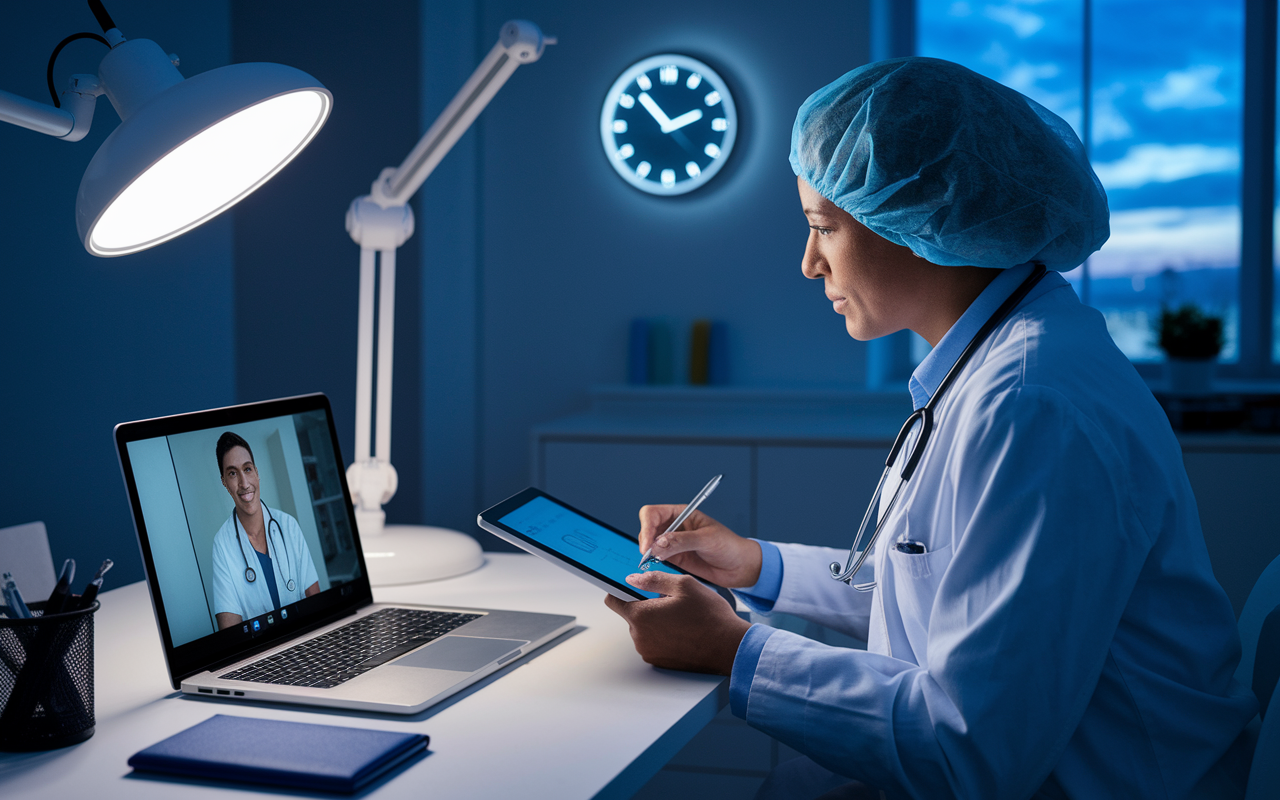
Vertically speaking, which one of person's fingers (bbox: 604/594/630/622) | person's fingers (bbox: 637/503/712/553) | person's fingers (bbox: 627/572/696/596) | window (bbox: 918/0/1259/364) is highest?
window (bbox: 918/0/1259/364)

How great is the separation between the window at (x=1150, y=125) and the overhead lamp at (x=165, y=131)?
2.76m

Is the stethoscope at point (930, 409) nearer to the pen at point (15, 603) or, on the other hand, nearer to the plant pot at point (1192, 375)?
the pen at point (15, 603)

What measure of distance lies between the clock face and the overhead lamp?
220 cm

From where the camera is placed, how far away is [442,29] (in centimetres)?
302

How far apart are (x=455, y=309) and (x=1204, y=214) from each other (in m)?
2.48

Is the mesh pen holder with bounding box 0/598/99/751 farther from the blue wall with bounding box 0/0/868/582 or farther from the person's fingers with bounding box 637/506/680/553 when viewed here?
the blue wall with bounding box 0/0/868/582

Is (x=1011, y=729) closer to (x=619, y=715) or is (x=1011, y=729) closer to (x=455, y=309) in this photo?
(x=619, y=715)

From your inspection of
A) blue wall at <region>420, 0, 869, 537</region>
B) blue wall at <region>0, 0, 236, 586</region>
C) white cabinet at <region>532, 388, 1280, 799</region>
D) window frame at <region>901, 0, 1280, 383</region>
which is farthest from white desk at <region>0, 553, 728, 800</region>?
window frame at <region>901, 0, 1280, 383</region>

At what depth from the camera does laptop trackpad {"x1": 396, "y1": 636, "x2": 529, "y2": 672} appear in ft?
3.43

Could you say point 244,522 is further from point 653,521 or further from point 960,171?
point 960,171

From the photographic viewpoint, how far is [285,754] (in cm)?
80

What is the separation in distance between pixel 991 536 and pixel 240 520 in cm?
80

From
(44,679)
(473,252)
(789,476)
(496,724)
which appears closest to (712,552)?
(496,724)

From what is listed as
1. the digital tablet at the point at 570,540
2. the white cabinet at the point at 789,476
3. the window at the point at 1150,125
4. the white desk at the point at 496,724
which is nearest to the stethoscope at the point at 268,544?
the white desk at the point at 496,724
